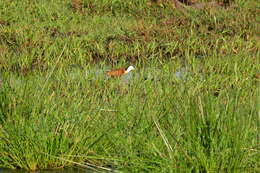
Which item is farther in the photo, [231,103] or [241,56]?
[241,56]

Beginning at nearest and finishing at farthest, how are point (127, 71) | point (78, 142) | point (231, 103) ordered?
point (231, 103) → point (78, 142) → point (127, 71)

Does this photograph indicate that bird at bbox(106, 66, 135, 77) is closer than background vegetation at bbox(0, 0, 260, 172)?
No

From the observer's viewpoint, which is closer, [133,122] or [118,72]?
[133,122]

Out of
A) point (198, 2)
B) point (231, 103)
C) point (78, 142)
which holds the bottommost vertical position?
point (198, 2)

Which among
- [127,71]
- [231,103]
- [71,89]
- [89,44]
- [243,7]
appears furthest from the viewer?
[243,7]

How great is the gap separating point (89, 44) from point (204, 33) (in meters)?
2.04

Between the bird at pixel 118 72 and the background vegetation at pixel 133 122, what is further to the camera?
the bird at pixel 118 72

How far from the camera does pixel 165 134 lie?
470cm

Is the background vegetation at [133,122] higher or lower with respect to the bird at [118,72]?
higher

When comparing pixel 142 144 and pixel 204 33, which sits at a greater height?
pixel 142 144

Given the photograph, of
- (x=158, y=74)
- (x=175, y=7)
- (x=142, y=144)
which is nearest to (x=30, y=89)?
(x=142, y=144)

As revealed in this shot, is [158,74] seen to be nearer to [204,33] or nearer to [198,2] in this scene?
[204,33]

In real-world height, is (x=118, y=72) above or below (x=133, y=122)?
below

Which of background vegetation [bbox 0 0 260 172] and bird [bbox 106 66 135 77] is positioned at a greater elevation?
background vegetation [bbox 0 0 260 172]
